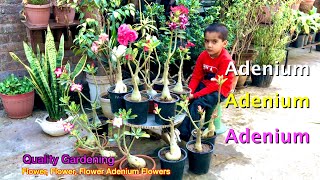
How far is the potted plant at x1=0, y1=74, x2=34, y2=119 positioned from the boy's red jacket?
199 centimetres

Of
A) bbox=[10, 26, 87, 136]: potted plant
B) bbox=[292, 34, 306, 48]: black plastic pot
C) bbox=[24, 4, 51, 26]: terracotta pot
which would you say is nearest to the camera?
bbox=[10, 26, 87, 136]: potted plant

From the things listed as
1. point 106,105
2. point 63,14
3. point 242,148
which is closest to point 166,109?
point 106,105

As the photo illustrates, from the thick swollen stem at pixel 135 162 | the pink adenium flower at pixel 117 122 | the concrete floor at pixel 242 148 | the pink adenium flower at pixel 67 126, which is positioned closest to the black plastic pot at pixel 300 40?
the concrete floor at pixel 242 148

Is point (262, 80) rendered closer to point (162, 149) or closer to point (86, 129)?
point (162, 149)

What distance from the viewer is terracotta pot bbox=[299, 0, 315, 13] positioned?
6.02m

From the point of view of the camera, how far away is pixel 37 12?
3.66 m

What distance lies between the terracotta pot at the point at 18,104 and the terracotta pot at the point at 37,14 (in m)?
0.84

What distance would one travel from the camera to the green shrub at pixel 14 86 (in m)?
3.83

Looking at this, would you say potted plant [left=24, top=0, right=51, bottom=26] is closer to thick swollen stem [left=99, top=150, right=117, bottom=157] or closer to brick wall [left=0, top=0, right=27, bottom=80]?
brick wall [left=0, top=0, right=27, bottom=80]

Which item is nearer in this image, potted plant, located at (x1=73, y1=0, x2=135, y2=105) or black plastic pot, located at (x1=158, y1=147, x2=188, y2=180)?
black plastic pot, located at (x1=158, y1=147, x2=188, y2=180)

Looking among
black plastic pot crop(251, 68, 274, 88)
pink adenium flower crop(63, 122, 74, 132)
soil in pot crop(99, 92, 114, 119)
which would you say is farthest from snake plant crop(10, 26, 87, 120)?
black plastic pot crop(251, 68, 274, 88)

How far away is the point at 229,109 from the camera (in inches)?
171

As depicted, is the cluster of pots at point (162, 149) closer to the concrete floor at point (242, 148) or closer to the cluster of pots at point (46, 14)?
the concrete floor at point (242, 148)

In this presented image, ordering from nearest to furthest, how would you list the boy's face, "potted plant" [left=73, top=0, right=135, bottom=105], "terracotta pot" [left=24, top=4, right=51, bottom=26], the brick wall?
the boy's face, "potted plant" [left=73, top=0, right=135, bottom=105], "terracotta pot" [left=24, top=4, right=51, bottom=26], the brick wall
